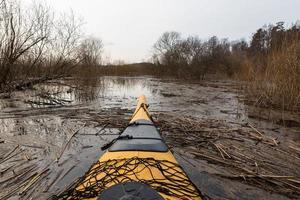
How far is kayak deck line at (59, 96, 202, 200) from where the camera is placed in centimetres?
219

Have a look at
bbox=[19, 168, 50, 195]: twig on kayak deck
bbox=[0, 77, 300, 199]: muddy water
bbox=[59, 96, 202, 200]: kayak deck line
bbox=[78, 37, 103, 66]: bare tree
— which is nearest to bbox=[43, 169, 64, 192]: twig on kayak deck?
bbox=[0, 77, 300, 199]: muddy water

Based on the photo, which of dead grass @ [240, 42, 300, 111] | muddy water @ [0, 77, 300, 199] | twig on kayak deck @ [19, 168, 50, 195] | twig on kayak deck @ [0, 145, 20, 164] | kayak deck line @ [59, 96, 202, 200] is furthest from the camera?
dead grass @ [240, 42, 300, 111]

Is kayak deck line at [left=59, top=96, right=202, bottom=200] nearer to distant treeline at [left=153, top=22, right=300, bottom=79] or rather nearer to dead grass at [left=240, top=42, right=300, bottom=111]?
dead grass at [left=240, top=42, right=300, bottom=111]

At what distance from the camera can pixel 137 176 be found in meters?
2.64

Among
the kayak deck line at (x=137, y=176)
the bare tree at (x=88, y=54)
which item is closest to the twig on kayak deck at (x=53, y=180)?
the kayak deck line at (x=137, y=176)

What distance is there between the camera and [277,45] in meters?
8.84

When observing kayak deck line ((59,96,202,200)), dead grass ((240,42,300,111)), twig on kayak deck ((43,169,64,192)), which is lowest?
twig on kayak deck ((43,169,64,192))

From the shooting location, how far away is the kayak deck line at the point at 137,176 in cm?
219

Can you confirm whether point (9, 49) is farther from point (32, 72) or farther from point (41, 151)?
point (41, 151)

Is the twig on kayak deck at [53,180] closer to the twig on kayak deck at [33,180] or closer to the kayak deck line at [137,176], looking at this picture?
the twig on kayak deck at [33,180]

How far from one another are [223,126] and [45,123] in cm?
482

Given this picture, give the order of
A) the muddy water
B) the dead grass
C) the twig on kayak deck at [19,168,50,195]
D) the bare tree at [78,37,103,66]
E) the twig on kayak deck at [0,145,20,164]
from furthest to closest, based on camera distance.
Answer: the bare tree at [78,37,103,66], the dead grass, the twig on kayak deck at [0,145,20,164], the muddy water, the twig on kayak deck at [19,168,50,195]

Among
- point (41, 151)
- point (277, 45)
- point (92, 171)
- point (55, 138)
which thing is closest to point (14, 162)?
point (41, 151)

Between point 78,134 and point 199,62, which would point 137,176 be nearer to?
point 78,134
